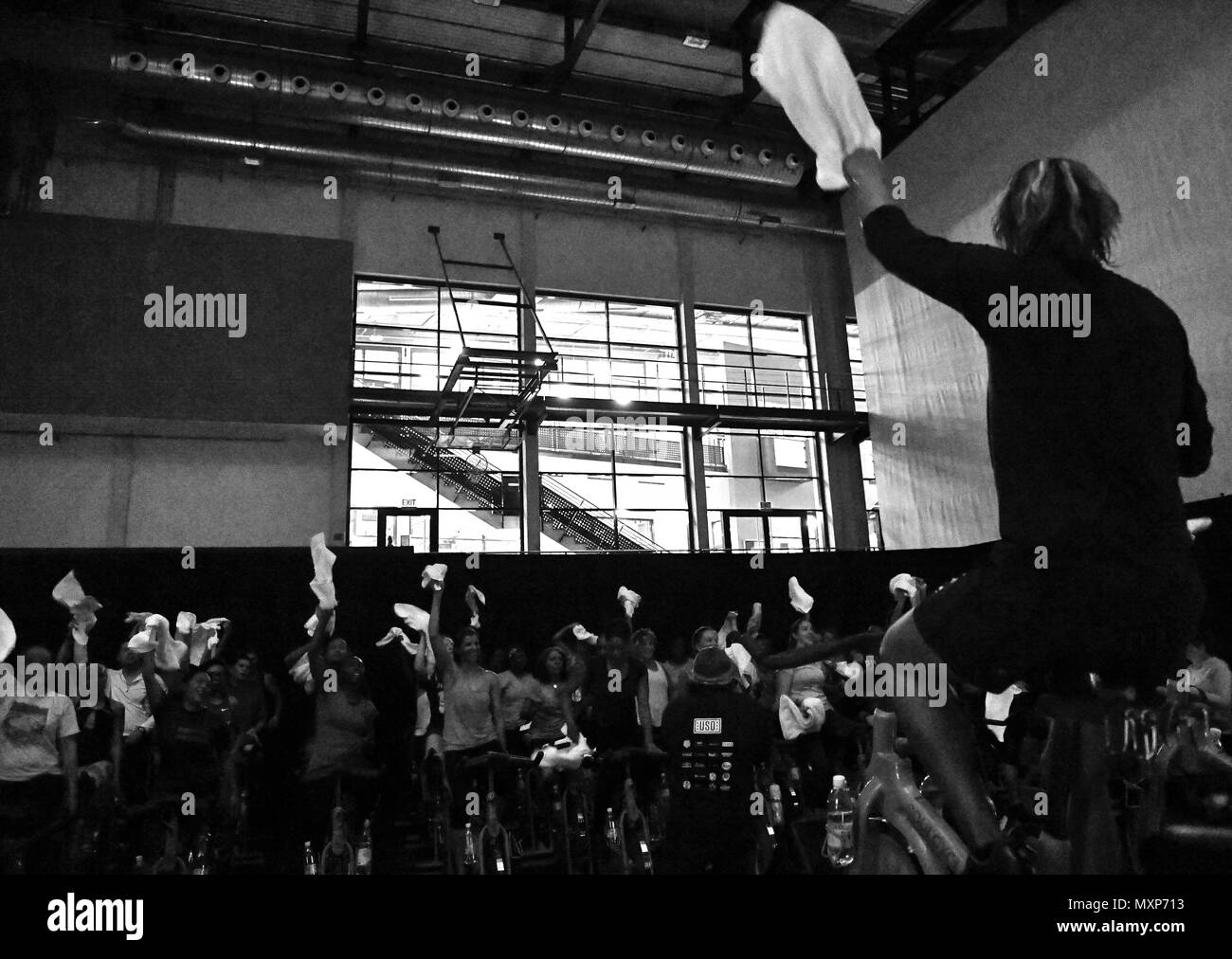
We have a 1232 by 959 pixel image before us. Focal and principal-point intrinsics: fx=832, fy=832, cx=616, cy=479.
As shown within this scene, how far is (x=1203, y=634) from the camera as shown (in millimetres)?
3061

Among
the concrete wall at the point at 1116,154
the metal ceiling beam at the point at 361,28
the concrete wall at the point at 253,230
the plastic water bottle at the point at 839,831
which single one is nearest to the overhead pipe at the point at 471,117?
the metal ceiling beam at the point at 361,28

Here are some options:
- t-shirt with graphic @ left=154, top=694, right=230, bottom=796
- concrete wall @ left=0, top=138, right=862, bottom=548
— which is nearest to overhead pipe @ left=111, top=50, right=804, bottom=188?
concrete wall @ left=0, top=138, right=862, bottom=548

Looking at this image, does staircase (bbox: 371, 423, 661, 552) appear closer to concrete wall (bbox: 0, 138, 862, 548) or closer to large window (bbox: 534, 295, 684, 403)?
concrete wall (bbox: 0, 138, 862, 548)

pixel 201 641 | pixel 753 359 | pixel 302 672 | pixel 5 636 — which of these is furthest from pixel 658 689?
pixel 753 359

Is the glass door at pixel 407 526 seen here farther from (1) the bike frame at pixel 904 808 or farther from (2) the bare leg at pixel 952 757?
(2) the bare leg at pixel 952 757

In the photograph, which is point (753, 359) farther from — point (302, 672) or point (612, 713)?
point (302, 672)

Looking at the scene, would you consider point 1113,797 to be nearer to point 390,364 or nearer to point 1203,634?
point 1203,634

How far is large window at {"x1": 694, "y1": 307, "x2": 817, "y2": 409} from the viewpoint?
1354cm

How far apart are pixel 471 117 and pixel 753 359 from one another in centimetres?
596

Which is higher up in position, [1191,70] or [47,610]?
[1191,70]

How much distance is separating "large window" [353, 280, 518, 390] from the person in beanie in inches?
349
